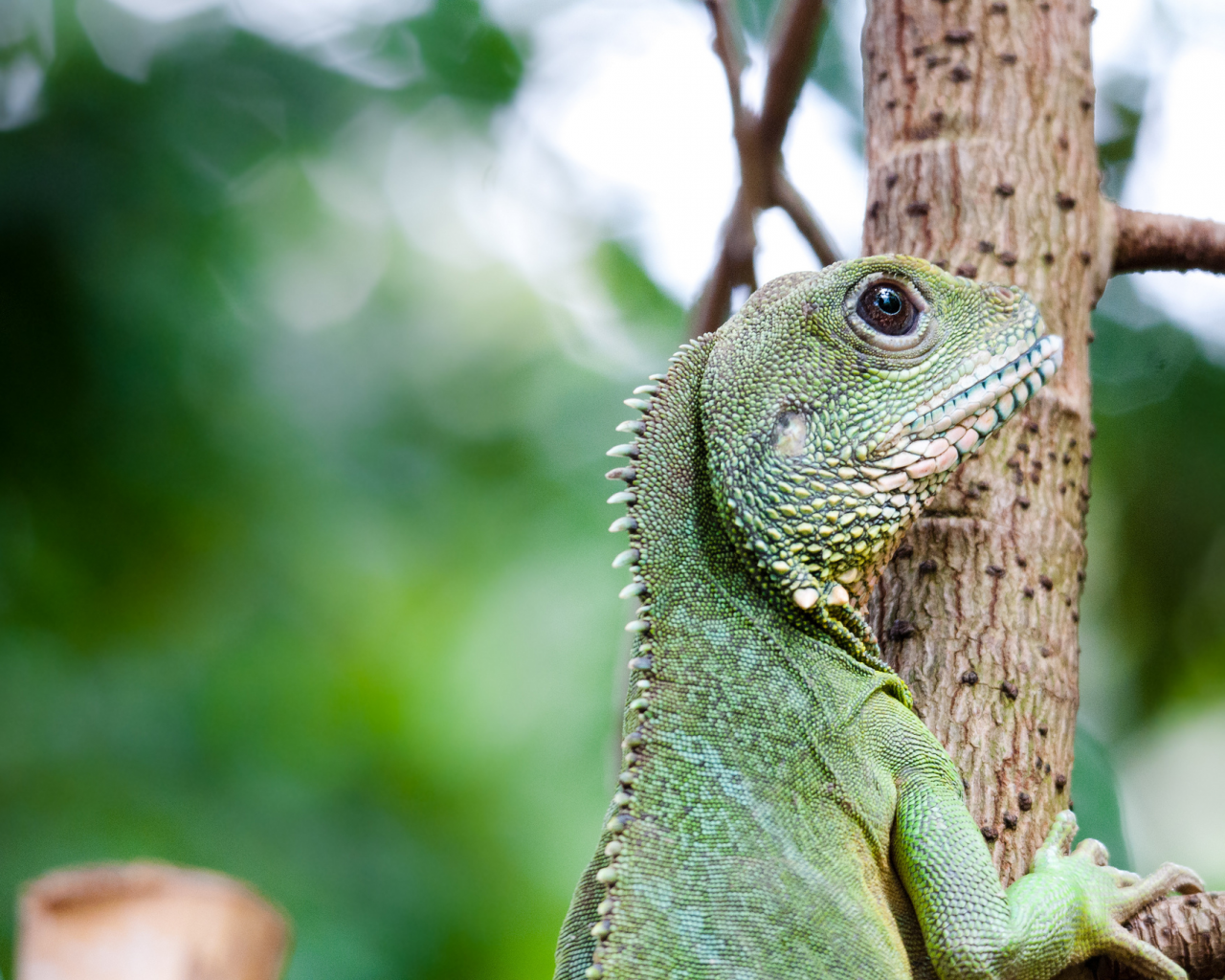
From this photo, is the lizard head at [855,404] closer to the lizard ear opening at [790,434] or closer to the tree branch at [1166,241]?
the lizard ear opening at [790,434]

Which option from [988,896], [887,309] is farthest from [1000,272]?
[988,896]

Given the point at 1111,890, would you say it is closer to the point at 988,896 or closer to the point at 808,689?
the point at 988,896

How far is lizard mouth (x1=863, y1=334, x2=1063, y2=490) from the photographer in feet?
10.7

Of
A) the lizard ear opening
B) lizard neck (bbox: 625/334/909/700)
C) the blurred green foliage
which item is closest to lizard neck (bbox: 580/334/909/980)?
lizard neck (bbox: 625/334/909/700)

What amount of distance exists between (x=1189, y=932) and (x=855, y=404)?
1.74 meters

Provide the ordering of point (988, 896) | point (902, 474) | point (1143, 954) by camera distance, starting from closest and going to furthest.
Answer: point (988, 896), point (1143, 954), point (902, 474)

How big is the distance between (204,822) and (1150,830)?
8.24m

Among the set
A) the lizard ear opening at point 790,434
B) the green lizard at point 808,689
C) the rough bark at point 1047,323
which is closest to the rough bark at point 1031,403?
the rough bark at point 1047,323

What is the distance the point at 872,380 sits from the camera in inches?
132

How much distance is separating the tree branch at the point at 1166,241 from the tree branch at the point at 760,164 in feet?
4.08

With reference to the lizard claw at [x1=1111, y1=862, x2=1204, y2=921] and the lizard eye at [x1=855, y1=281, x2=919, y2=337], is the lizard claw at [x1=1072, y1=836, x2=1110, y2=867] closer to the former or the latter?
the lizard claw at [x1=1111, y1=862, x2=1204, y2=921]

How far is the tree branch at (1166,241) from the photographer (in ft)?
14.7

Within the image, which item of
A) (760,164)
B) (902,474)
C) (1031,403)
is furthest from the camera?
(760,164)

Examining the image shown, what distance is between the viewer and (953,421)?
3.28m
